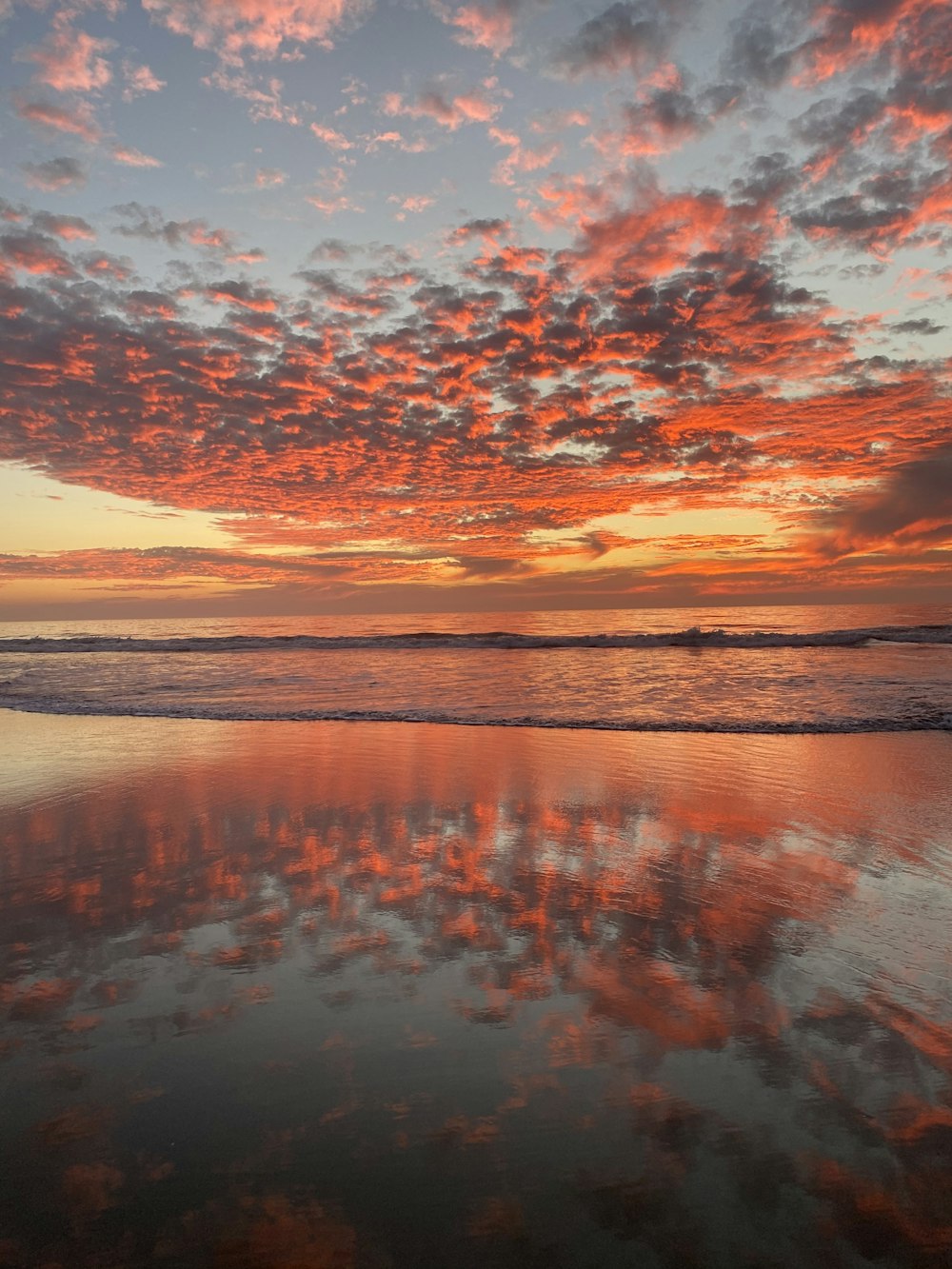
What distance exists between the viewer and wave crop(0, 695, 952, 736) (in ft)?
39.6

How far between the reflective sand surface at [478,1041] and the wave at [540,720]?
5.99 m

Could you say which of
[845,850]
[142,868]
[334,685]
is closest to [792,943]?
[845,850]

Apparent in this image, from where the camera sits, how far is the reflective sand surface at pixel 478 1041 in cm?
204

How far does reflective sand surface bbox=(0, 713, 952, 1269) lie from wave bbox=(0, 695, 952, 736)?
236 inches

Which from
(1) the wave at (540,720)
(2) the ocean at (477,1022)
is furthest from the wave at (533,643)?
(2) the ocean at (477,1022)

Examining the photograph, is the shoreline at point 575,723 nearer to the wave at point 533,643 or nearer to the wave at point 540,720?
the wave at point 540,720

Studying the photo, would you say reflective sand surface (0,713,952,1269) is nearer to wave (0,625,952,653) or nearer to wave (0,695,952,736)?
wave (0,695,952,736)

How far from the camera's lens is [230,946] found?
379cm

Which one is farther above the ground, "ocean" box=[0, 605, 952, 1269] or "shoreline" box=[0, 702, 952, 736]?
"ocean" box=[0, 605, 952, 1269]

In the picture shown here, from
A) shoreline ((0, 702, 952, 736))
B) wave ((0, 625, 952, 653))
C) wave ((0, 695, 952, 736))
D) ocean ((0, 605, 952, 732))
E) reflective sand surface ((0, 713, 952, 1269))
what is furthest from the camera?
wave ((0, 625, 952, 653))

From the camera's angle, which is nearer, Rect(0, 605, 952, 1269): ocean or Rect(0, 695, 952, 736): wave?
Rect(0, 605, 952, 1269): ocean

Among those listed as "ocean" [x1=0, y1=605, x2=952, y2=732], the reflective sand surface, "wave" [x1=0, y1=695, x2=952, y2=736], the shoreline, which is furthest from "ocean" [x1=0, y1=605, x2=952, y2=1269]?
"ocean" [x1=0, y1=605, x2=952, y2=732]

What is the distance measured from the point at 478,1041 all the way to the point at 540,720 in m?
Answer: 10.5

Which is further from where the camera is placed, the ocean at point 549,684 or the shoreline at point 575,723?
the ocean at point 549,684
